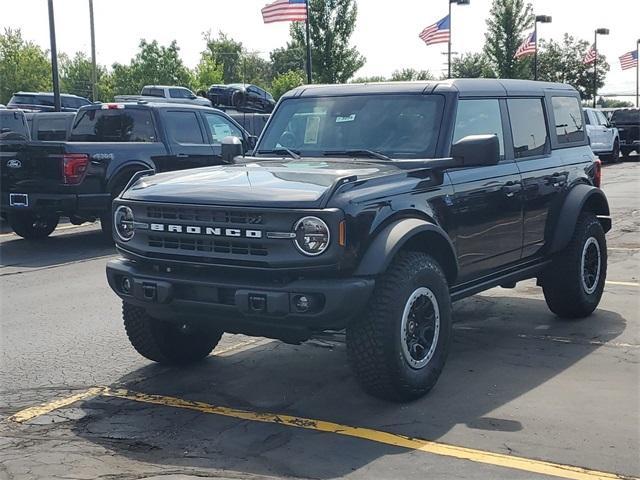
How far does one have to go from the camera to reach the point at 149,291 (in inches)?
207

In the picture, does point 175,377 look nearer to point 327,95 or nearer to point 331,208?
point 331,208

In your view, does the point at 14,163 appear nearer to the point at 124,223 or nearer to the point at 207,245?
the point at 124,223

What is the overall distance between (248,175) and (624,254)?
6809 mm

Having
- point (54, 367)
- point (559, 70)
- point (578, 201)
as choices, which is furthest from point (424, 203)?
point (559, 70)

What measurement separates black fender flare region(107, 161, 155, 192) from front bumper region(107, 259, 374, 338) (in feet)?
22.9

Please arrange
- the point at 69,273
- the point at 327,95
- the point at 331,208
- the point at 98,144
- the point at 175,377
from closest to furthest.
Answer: the point at 331,208
the point at 175,377
the point at 327,95
the point at 69,273
the point at 98,144

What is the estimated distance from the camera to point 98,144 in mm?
12133

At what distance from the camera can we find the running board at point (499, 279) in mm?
6059

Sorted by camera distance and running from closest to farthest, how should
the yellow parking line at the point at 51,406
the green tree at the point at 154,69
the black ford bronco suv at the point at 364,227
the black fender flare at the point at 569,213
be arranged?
the black ford bronco suv at the point at 364,227, the yellow parking line at the point at 51,406, the black fender flare at the point at 569,213, the green tree at the point at 154,69

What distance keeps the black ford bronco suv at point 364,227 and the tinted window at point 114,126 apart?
6.41 meters

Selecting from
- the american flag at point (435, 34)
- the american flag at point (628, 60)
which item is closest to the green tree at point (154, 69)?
the american flag at point (628, 60)

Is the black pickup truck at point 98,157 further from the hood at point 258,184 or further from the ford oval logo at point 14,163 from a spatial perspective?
the hood at point 258,184

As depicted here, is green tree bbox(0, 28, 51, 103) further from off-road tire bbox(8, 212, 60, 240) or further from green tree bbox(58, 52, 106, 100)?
off-road tire bbox(8, 212, 60, 240)

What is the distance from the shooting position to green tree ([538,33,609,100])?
2446 inches
